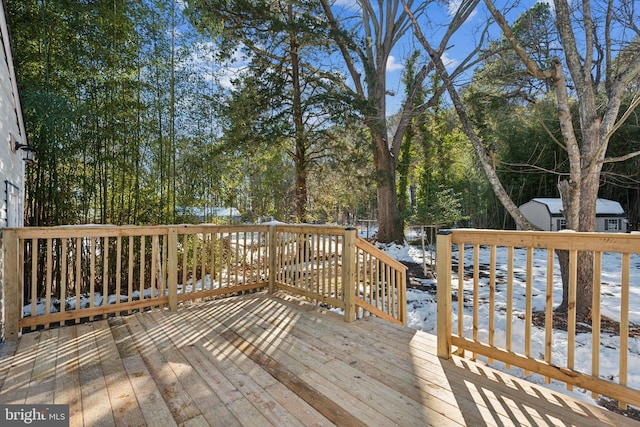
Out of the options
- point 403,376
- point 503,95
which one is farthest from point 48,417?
point 503,95

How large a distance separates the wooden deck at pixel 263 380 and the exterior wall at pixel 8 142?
0.97 meters

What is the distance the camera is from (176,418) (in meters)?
1.52

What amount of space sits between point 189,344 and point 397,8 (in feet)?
37.3

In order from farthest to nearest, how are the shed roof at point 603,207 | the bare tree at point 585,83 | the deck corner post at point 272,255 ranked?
the shed roof at point 603,207 < the bare tree at point 585,83 < the deck corner post at point 272,255

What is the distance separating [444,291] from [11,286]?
138 inches

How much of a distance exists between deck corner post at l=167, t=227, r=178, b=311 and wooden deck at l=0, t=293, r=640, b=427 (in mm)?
489

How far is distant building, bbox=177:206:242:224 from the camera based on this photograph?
17.9 ft

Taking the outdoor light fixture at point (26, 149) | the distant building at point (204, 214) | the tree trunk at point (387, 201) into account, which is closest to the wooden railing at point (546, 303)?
the outdoor light fixture at point (26, 149)

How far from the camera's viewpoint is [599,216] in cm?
1209

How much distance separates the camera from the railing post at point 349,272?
3.03 m

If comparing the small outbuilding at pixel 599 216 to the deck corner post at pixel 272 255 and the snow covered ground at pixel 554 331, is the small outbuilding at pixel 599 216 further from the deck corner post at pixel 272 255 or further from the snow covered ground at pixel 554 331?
the deck corner post at pixel 272 255

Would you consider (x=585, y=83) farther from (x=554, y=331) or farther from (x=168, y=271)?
(x=168, y=271)

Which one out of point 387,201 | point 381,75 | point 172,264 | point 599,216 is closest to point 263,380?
point 172,264

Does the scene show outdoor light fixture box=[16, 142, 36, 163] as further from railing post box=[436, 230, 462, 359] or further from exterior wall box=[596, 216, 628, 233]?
exterior wall box=[596, 216, 628, 233]
